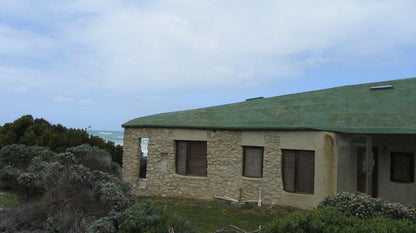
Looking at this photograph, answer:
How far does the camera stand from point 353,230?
5.47m

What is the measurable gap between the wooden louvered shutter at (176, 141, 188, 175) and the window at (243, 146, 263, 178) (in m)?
2.57

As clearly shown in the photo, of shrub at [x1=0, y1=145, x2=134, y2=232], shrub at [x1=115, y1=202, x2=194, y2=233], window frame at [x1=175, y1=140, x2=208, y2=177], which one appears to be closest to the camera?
shrub at [x1=115, y1=202, x2=194, y2=233]

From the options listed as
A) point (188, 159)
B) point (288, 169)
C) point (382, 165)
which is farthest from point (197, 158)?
point (382, 165)

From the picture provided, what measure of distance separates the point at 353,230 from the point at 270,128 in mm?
7640

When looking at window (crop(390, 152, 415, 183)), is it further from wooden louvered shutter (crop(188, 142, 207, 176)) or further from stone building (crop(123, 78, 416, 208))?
wooden louvered shutter (crop(188, 142, 207, 176))

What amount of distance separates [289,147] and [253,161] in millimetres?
1613

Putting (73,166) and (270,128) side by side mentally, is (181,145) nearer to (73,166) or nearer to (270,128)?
(270,128)

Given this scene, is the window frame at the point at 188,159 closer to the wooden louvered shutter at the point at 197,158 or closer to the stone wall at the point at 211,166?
the wooden louvered shutter at the point at 197,158

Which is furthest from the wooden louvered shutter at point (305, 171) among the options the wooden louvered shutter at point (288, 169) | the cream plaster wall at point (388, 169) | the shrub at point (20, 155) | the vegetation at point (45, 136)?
the vegetation at point (45, 136)

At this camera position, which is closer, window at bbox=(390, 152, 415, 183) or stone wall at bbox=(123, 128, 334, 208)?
window at bbox=(390, 152, 415, 183)

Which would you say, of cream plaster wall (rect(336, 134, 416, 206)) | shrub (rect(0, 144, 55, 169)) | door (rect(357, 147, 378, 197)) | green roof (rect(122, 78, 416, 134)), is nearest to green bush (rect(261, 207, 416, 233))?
shrub (rect(0, 144, 55, 169))

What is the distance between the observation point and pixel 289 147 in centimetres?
1268

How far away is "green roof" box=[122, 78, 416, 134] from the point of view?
11742mm

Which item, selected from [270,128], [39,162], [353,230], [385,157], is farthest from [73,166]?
[385,157]
